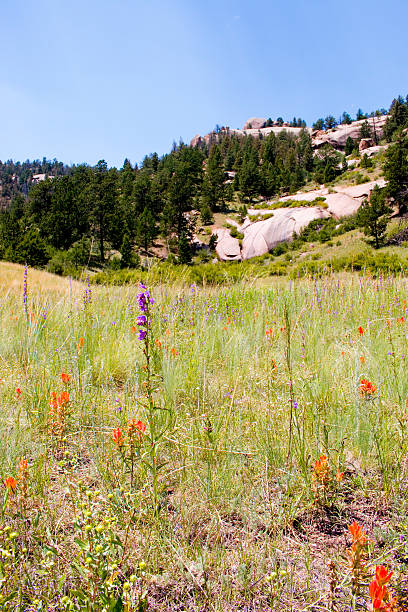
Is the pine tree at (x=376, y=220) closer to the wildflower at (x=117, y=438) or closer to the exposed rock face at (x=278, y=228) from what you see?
the exposed rock face at (x=278, y=228)

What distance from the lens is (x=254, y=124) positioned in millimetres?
122938

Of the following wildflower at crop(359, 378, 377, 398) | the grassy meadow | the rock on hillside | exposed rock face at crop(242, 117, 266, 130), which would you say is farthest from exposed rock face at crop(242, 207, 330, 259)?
exposed rock face at crop(242, 117, 266, 130)

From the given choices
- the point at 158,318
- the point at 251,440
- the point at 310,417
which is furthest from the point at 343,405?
the point at 158,318

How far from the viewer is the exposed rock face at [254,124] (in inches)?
4813

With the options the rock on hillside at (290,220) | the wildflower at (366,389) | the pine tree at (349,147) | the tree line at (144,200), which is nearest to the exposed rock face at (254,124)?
the tree line at (144,200)

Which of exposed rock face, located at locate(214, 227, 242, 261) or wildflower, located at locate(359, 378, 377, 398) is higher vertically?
exposed rock face, located at locate(214, 227, 242, 261)

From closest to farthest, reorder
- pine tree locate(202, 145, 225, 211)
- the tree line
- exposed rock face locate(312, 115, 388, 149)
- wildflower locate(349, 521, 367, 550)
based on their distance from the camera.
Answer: wildflower locate(349, 521, 367, 550), the tree line, pine tree locate(202, 145, 225, 211), exposed rock face locate(312, 115, 388, 149)

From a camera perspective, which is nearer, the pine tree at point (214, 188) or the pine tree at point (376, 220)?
the pine tree at point (376, 220)

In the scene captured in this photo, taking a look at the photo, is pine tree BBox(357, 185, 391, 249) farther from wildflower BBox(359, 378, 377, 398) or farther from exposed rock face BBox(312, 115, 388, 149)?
exposed rock face BBox(312, 115, 388, 149)

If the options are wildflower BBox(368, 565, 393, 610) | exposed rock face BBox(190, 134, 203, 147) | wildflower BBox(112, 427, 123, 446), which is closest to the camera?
wildflower BBox(368, 565, 393, 610)

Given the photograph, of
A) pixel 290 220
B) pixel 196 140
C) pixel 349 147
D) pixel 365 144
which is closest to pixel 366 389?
pixel 290 220

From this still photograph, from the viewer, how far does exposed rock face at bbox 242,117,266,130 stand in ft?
401

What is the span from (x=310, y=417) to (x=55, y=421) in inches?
44.8

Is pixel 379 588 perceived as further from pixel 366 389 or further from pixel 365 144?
pixel 365 144
